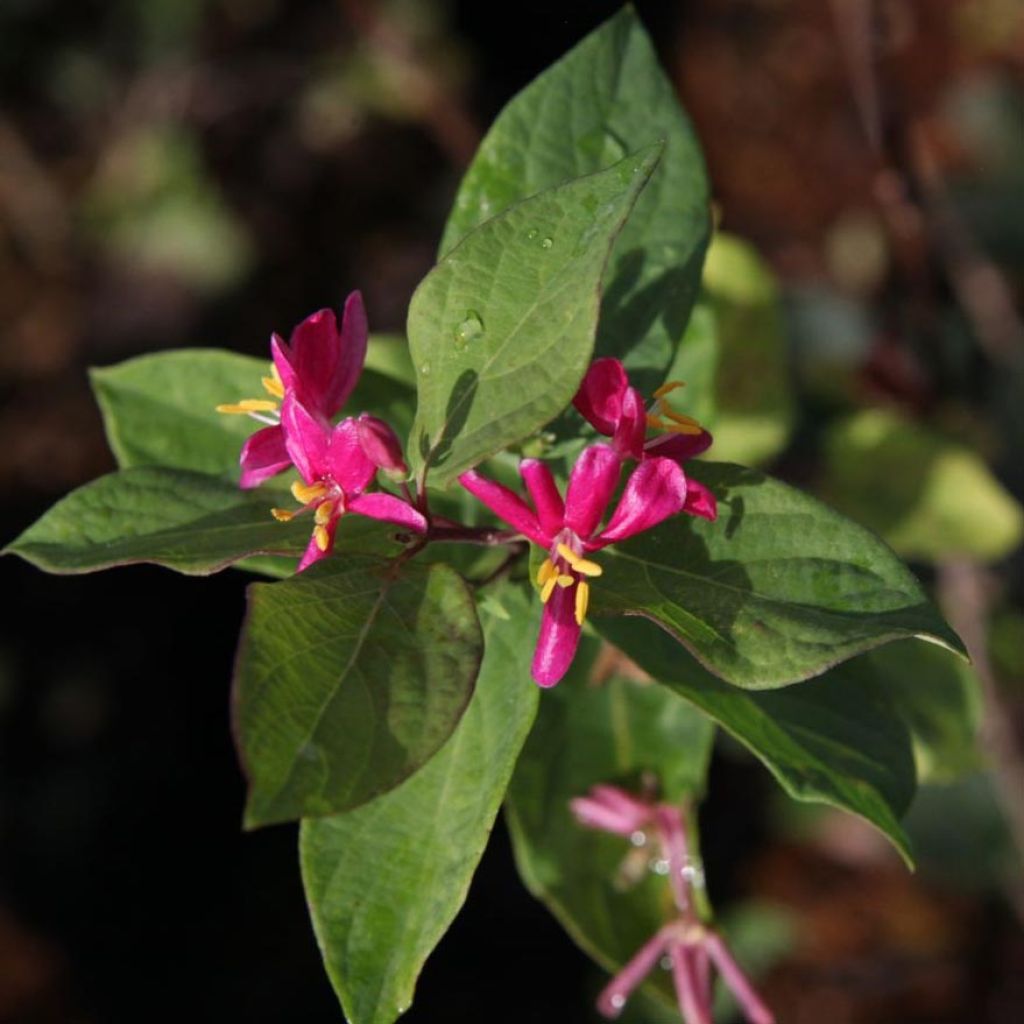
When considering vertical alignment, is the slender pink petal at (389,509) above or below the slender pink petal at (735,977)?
above

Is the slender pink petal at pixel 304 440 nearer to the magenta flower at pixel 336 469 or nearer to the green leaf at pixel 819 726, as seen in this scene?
the magenta flower at pixel 336 469

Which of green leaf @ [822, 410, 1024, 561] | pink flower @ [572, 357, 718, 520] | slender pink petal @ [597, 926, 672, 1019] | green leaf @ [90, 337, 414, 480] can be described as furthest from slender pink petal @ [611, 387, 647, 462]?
green leaf @ [822, 410, 1024, 561]

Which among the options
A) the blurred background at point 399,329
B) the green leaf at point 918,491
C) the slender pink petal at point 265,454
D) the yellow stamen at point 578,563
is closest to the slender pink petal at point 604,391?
the yellow stamen at point 578,563

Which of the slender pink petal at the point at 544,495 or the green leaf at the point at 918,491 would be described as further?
the green leaf at the point at 918,491

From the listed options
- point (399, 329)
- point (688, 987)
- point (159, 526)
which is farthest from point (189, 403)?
point (399, 329)

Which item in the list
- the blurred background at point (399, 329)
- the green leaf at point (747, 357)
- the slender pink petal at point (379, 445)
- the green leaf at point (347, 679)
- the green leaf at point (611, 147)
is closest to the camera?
the green leaf at point (347, 679)

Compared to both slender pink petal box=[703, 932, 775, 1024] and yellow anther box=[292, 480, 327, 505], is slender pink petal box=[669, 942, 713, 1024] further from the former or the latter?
yellow anther box=[292, 480, 327, 505]

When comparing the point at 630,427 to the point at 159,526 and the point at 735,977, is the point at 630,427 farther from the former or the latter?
the point at 735,977
